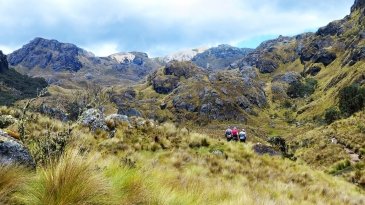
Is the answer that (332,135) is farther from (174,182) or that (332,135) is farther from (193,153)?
(174,182)

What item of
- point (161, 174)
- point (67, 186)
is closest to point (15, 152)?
point (67, 186)

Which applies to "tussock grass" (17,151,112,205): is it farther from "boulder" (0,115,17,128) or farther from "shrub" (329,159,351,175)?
"shrub" (329,159,351,175)

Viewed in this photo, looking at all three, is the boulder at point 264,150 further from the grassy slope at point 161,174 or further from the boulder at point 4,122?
the boulder at point 4,122

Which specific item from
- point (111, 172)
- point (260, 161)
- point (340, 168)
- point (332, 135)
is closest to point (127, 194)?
point (111, 172)

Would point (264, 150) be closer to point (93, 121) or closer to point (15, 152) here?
point (93, 121)

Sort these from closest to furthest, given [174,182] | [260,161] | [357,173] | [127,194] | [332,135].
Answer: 1. [127,194]
2. [174,182]
3. [260,161]
4. [357,173]
5. [332,135]

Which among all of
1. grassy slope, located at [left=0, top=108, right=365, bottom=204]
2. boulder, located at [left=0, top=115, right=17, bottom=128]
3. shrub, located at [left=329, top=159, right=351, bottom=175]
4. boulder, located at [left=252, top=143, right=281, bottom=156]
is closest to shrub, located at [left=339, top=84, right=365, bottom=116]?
shrub, located at [left=329, top=159, right=351, bottom=175]

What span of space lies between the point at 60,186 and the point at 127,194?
→ 1.51 meters

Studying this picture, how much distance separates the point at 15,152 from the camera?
Result: 7.83 metres

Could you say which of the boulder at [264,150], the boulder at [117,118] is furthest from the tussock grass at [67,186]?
the boulder at [264,150]

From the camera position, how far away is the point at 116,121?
78.8ft

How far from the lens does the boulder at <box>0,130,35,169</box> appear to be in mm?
7695

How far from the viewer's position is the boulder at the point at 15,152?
7.70m

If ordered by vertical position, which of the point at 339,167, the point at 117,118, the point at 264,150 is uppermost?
the point at 117,118
